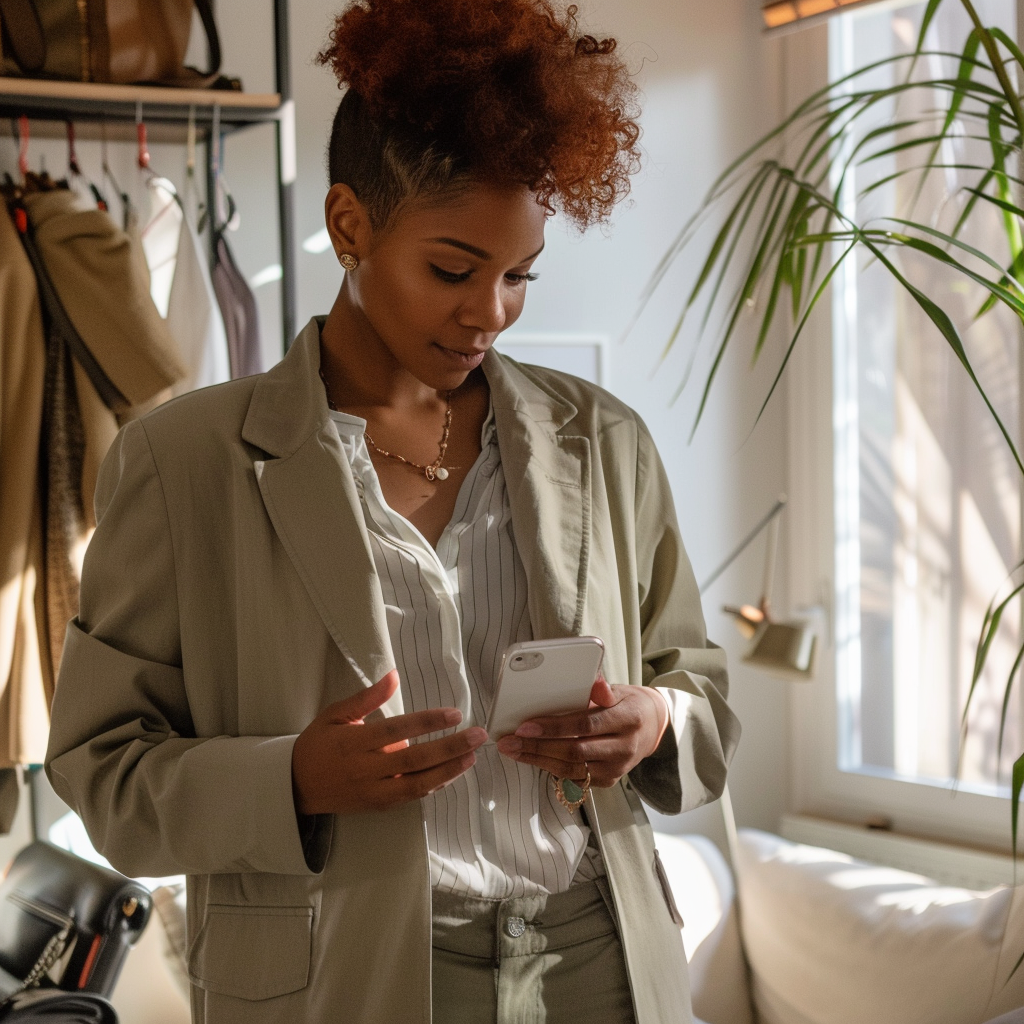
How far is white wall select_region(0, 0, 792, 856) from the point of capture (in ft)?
7.66

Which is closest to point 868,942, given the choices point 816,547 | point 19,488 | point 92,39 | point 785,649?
point 785,649

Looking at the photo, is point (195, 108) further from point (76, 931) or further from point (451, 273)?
point (76, 931)

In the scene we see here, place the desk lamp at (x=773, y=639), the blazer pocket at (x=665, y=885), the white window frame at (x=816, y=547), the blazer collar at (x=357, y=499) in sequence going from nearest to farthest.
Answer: the blazer collar at (x=357, y=499), the blazer pocket at (x=665, y=885), the desk lamp at (x=773, y=639), the white window frame at (x=816, y=547)

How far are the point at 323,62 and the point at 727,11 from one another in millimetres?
1878

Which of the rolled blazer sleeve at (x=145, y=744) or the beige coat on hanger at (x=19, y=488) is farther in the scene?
the beige coat on hanger at (x=19, y=488)

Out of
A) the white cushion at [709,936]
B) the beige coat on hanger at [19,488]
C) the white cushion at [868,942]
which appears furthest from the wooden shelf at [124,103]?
the white cushion at [868,942]

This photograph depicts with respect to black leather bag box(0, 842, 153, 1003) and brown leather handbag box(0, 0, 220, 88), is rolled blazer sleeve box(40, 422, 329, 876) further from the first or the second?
brown leather handbag box(0, 0, 220, 88)

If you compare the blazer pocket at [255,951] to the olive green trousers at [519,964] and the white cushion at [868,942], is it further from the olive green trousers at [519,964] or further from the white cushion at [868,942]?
the white cushion at [868,942]

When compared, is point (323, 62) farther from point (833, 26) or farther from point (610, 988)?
point (833, 26)

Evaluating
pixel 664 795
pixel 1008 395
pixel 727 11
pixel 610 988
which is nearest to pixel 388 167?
pixel 664 795

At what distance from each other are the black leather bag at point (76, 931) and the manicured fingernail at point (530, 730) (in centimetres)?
101

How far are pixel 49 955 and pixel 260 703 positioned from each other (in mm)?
988

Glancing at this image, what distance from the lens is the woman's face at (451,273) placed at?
1.00m

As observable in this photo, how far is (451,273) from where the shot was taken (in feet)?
3.33
